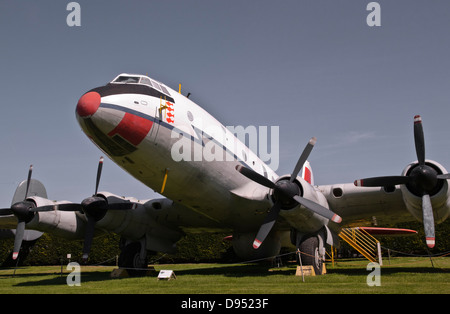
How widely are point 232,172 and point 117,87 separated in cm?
452

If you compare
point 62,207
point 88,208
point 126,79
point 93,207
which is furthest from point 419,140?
→ point 62,207

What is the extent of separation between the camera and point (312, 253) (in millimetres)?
13195

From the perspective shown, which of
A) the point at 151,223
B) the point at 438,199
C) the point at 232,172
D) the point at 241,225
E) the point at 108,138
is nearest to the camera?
the point at 108,138

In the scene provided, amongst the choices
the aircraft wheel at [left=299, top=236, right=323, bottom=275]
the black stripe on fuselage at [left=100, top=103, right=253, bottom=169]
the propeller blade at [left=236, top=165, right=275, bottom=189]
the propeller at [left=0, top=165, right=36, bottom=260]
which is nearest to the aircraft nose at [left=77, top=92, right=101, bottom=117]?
the black stripe on fuselage at [left=100, top=103, right=253, bottom=169]

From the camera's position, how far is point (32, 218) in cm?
1609

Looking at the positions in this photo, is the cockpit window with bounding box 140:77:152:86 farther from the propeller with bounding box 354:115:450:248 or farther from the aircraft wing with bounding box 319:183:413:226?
the aircraft wing with bounding box 319:183:413:226

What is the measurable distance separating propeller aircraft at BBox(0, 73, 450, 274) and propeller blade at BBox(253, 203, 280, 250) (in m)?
0.03

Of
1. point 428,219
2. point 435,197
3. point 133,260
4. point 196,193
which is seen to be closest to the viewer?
point 428,219

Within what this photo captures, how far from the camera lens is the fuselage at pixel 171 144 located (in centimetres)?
1073

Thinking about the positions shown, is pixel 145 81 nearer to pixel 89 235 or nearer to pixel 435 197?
pixel 89 235

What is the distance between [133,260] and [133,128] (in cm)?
705

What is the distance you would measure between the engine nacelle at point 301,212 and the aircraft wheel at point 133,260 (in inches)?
243
